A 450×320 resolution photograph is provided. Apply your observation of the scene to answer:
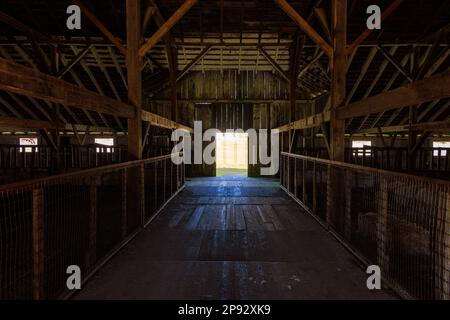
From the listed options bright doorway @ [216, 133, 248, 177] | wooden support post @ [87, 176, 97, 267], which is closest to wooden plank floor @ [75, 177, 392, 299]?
wooden support post @ [87, 176, 97, 267]

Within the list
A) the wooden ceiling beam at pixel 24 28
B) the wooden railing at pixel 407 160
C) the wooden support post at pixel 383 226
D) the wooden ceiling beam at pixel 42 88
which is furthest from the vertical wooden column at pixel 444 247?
the wooden ceiling beam at pixel 24 28

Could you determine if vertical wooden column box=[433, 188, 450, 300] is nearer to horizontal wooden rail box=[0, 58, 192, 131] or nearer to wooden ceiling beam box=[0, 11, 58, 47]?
horizontal wooden rail box=[0, 58, 192, 131]

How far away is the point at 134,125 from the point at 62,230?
295cm

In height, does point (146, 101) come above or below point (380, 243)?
above

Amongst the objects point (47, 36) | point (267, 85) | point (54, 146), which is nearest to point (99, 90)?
point (47, 36)

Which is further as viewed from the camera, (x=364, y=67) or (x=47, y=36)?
(x=364, y=67)

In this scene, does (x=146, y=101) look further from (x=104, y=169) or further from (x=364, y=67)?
(x=104, y=169)

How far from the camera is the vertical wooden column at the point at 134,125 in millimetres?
6574

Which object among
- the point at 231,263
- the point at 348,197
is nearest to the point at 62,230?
the point at 231,263

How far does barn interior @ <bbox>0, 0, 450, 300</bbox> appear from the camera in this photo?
390 cm

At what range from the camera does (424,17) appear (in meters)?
10.6

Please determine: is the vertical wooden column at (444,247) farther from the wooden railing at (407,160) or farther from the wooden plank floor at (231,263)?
the wooden railing at (407,160)

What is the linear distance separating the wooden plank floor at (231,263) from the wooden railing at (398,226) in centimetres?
41
